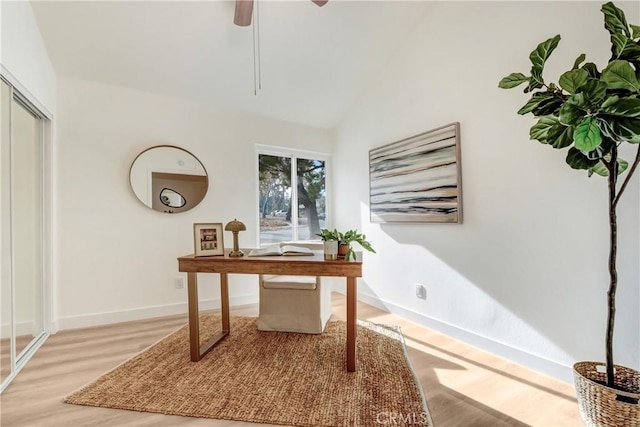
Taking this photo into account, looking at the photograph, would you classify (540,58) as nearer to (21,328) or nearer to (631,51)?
(631,51)

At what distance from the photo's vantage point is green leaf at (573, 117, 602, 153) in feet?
4.03

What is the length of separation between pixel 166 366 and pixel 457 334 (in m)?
2.39

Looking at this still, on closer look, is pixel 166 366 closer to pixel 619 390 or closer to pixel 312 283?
pixel 312 283

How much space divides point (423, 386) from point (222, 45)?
10.8 feet

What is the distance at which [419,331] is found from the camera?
2.83 metres

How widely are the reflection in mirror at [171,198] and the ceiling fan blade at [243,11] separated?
1.95 metres

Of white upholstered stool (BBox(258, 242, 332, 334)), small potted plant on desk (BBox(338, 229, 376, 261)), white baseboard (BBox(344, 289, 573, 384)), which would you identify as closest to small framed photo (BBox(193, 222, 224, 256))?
white upholstered stool (BBox(258, 242, 332, 334))

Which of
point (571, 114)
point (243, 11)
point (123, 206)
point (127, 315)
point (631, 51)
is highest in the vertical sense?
point (243, 11)

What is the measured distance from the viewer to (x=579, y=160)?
1501 mm

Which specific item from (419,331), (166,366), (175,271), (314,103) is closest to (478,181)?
(419,331)

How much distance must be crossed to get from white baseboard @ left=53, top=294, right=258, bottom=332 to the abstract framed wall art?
2.19 metres

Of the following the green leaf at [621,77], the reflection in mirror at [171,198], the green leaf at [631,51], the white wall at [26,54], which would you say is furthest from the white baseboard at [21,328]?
the green leaf at [631,51]

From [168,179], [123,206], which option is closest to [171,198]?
[168,179]

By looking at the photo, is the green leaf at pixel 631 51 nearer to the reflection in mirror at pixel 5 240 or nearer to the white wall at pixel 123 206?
the white wall at pixel 123 206
